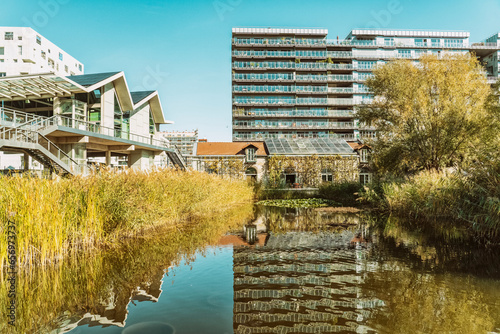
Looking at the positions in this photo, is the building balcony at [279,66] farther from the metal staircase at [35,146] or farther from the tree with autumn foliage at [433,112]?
the metal staircase at [35,146]

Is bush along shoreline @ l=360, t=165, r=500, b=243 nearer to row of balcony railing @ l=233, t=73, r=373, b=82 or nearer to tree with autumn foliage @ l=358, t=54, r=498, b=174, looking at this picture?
tree with autumn foliage @ l=358, t=54, r=498, b=174

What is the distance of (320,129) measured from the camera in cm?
5503

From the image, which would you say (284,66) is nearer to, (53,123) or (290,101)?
(290,101)

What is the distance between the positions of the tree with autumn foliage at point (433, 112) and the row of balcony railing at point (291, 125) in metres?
30.3

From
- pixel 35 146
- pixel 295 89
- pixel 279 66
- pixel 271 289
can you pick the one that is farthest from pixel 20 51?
pixel 271 289

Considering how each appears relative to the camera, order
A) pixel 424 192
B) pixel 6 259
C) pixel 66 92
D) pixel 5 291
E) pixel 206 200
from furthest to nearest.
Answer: pixel 66 92
pixel 206 200
pixel 424 192
pixel 6 259
pixel 5 291

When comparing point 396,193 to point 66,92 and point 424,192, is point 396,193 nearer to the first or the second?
point 424,192

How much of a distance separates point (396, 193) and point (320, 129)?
41299 millimetres

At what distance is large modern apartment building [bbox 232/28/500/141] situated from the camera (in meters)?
54.0

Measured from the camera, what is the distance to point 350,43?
58.3 m

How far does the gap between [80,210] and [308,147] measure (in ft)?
98.3

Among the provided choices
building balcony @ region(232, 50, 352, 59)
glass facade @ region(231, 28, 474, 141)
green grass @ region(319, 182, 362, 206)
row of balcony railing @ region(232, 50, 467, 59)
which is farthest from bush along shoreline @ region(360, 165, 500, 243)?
row of balcony railing @ region(232, 50, 467, 59)

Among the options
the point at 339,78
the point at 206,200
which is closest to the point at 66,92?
the point at 206,200

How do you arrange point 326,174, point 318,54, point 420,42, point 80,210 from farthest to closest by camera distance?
point 420,42, point 318,54, point 326,174, point 80,210
